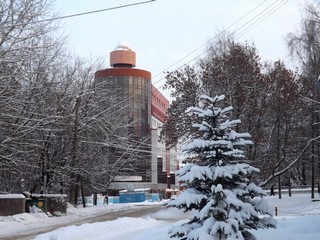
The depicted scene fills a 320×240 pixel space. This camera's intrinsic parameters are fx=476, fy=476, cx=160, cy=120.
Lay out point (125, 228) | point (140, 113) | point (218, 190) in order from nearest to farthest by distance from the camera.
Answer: point (218, 190) → point (125, 228) → point (140, 113)

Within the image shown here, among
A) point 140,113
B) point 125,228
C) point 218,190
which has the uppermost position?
point 140,113

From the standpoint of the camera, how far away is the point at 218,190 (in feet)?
25.1

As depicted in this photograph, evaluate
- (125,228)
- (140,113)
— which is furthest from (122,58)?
(125,228)

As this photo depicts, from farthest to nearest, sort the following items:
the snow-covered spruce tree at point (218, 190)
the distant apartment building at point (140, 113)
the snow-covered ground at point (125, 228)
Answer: the distant apartment building at point (140, 113), the snow-covered ground at point (125, 228), the snow-covered spruce tree at point (218, 190)

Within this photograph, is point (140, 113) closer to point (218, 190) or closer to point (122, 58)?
point (122, 58)

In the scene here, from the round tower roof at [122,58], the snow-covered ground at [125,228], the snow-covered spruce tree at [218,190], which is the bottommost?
the snow-covered ground at [125,228]

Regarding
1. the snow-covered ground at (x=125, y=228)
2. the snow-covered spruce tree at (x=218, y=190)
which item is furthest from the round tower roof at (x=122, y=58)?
the snow-covered spruce tree at (x=218, y=190)

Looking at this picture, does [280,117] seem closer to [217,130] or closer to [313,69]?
[313,69]

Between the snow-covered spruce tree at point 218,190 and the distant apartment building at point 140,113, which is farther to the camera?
the distant apartment building at point 140,113

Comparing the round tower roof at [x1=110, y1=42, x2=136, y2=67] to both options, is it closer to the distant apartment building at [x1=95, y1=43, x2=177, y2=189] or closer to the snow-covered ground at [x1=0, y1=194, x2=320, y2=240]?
the distant apartment building at [x1=95, y1=43, x2=177, y2=189]

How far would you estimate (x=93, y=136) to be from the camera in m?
42.0

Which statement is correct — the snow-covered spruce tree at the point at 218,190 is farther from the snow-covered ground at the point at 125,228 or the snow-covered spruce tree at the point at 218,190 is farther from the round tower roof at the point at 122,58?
the round tower roof at the point at 122,58

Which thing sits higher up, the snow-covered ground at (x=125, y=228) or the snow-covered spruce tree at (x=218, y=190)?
the snow-covered spruce tree at (x=218, y=190)

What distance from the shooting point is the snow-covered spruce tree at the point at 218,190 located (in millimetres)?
7742
